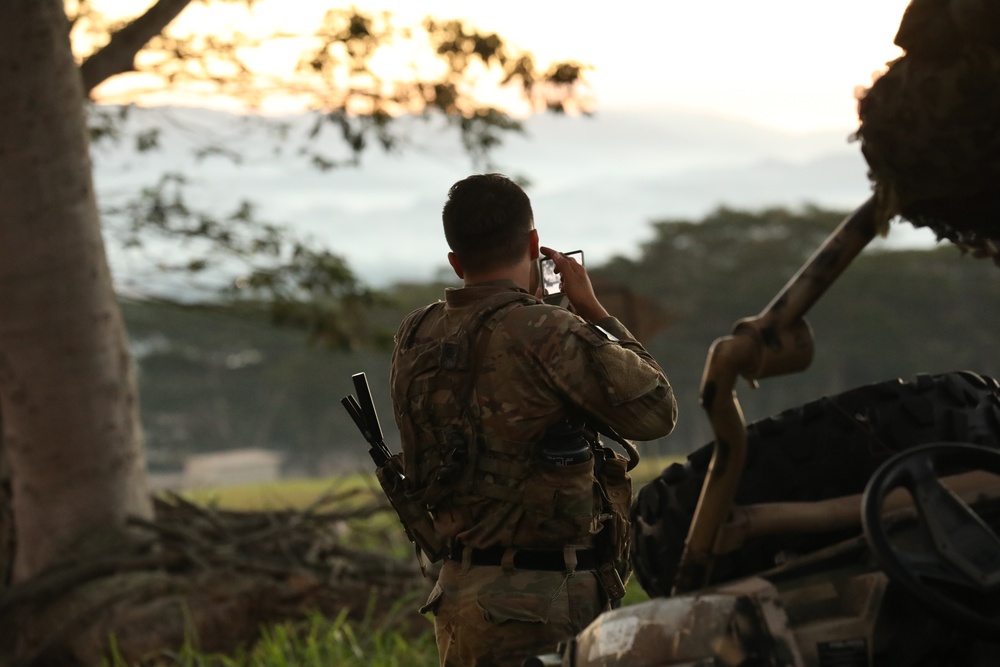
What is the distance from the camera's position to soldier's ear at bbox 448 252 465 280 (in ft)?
10.6

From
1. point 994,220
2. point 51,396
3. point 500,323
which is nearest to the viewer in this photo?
point 994,220

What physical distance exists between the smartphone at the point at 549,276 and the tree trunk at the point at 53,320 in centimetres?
496

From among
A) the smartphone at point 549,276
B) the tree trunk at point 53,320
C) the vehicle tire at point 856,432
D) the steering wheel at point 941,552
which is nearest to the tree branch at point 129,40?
the tree trunk at point 53,320

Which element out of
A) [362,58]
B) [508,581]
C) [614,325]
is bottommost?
[508,581]

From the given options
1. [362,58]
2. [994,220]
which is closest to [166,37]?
[362,58]

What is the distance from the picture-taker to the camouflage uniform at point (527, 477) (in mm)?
3004

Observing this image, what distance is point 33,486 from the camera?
787 cm

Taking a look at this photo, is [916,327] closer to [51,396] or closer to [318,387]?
[318,387]

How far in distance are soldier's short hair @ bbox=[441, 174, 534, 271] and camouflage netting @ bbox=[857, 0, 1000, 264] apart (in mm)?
1180

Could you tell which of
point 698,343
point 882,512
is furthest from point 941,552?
point 698,343

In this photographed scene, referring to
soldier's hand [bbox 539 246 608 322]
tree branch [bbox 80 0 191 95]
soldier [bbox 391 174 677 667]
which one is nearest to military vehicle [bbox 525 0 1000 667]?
soldier [bbox 391 174 677 667]

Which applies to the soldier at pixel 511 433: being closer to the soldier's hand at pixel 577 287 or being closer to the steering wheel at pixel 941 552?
the soldier's hand at pixel 577 287

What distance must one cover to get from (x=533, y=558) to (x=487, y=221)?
0.74 m

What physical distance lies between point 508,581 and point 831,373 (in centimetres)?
5184
